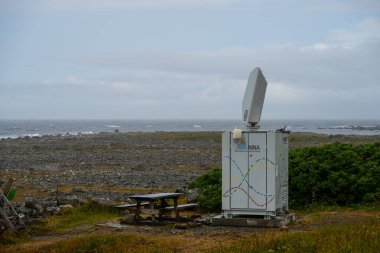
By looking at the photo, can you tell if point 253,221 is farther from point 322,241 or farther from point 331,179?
point 331,179

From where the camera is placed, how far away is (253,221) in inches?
635

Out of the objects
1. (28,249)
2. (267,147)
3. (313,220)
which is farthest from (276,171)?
(28,249)

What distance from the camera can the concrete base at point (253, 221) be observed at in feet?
52.7

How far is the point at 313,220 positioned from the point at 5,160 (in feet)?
126

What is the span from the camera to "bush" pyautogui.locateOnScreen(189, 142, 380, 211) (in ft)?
64.0

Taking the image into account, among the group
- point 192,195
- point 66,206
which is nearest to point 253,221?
point 192,195

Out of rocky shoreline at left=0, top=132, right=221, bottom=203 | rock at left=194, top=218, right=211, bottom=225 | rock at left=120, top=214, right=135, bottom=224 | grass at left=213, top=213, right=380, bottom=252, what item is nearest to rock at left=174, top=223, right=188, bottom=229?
rock at left=194, top=218, right=211, bottom=225

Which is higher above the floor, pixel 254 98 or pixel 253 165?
A: pixel 254 98

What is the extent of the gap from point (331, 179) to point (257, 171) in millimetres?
4401

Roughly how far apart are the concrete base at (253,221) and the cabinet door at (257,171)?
384 mm

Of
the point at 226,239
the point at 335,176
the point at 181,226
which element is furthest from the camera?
the point at 335,176

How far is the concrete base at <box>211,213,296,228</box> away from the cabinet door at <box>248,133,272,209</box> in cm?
38

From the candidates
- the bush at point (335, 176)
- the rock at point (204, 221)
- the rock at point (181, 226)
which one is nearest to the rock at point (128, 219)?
the rock at point (181, 226)

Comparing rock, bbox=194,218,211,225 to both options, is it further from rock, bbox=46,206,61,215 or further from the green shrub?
rock, bbox=46,206,61,215
